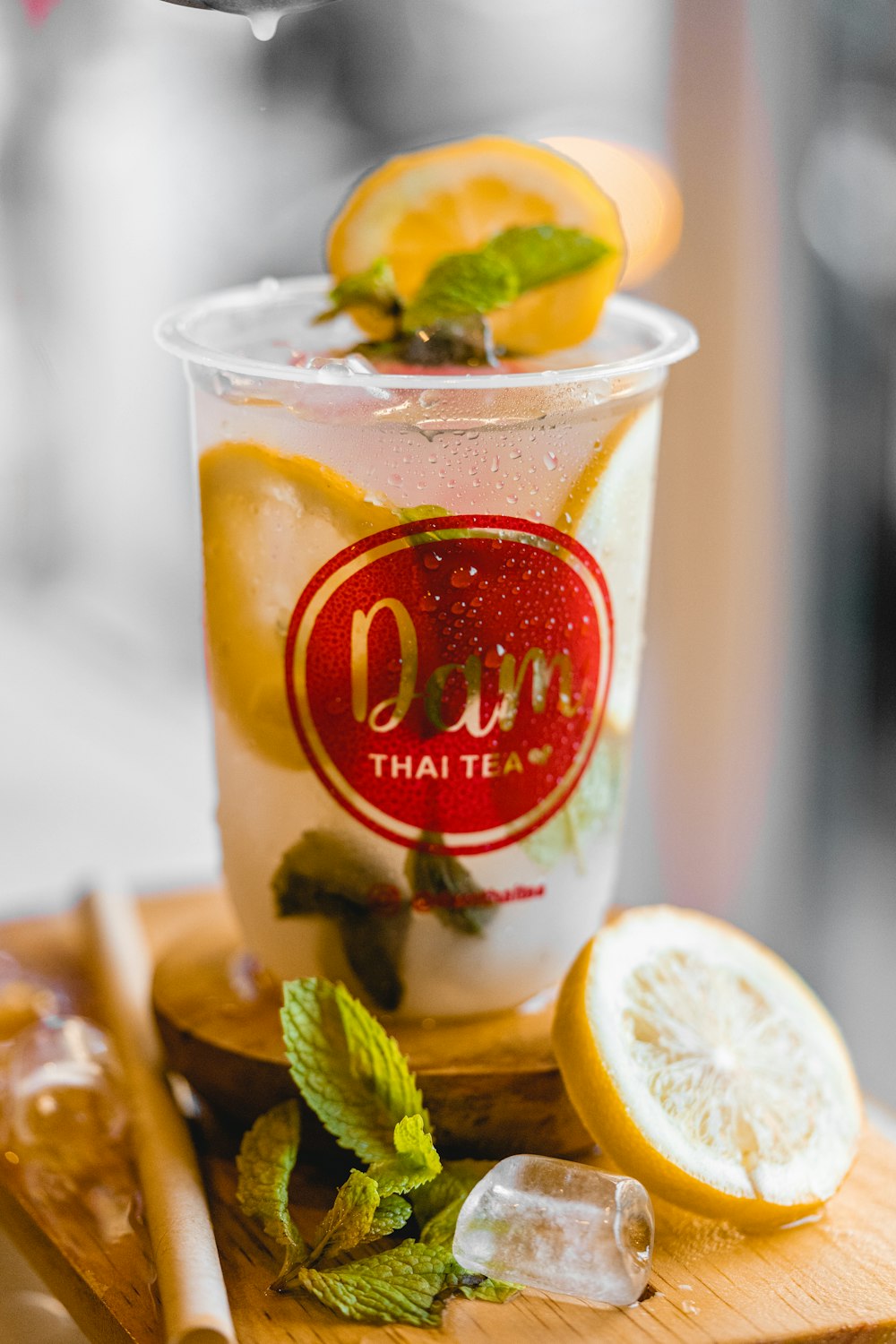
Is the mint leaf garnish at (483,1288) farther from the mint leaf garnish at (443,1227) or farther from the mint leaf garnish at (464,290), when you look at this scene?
the mint leaf garnish at (464,290)

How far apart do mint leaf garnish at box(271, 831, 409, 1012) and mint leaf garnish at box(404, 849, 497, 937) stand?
0.01 m

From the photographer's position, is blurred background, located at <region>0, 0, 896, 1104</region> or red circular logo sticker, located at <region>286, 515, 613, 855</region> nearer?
red circular logo sticker, located at <region>286, 515, 613, 855</region>

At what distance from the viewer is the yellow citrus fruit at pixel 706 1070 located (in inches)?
26.7

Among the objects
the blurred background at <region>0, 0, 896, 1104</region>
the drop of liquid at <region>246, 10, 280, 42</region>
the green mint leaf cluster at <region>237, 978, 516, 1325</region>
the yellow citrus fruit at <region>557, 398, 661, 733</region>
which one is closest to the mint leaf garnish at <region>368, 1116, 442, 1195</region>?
the green mint leaf cluster at <region>237, 978, 516, 1325</region>

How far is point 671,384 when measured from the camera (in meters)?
1.56

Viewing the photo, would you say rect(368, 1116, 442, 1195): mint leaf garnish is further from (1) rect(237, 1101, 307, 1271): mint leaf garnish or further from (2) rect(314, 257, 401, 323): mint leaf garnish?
(2) rect(314, 257, 401, 323): mint leaf garnish

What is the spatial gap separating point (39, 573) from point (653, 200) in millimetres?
724

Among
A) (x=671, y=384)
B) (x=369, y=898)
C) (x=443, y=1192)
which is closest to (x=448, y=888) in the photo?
(x=369, y=898)

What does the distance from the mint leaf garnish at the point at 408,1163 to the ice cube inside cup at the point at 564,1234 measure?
2 centimetres

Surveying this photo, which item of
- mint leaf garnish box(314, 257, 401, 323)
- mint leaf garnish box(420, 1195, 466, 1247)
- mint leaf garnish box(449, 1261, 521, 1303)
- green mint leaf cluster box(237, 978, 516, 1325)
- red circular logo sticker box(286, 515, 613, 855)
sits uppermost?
mint leaf garnish box(314, 257, 401, 323)

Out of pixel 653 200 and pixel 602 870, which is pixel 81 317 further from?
pixel 602 870

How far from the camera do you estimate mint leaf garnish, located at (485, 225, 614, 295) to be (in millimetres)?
733

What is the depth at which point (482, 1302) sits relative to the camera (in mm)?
651

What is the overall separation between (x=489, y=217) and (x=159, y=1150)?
19.2 inches
